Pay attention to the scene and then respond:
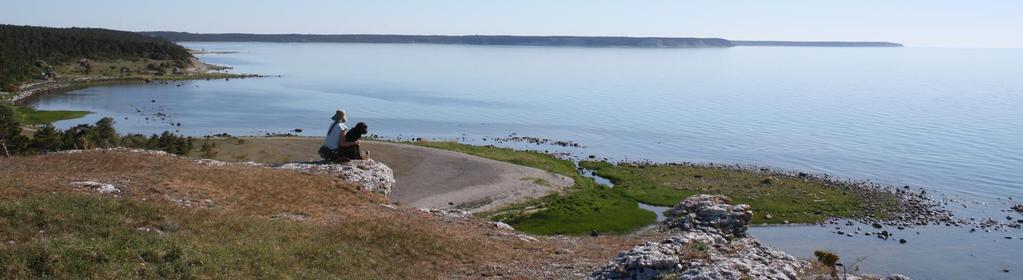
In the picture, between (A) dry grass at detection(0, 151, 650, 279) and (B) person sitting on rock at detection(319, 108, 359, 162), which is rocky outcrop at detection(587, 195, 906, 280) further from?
(B) person sitting on rock at detection(319, 108, 359, 162)

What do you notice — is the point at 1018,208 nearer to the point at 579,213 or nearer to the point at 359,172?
the point at 579,213

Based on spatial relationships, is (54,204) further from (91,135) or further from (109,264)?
(91,135)

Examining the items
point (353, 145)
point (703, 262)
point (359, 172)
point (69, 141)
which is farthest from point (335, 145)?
point (69, 141)

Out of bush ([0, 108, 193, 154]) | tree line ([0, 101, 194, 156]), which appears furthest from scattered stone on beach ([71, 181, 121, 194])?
bush ([0, 108, 193, 154])

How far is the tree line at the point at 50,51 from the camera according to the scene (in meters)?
118

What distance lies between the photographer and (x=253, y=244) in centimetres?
1720

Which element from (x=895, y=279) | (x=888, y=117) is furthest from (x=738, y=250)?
(x=888, y=117)

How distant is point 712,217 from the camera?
1061 inches

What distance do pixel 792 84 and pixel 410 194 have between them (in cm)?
14903

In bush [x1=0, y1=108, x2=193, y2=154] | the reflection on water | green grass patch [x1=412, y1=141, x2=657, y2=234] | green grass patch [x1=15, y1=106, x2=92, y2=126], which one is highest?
bush [x1=0, y1=108, x2=193, y2=154]

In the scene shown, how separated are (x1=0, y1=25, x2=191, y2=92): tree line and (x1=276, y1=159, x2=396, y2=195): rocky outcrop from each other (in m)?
96.6

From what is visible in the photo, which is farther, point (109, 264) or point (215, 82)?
point (215, 82)

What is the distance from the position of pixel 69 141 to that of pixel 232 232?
102 ft

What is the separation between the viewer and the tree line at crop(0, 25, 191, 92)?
118125 millimetres
